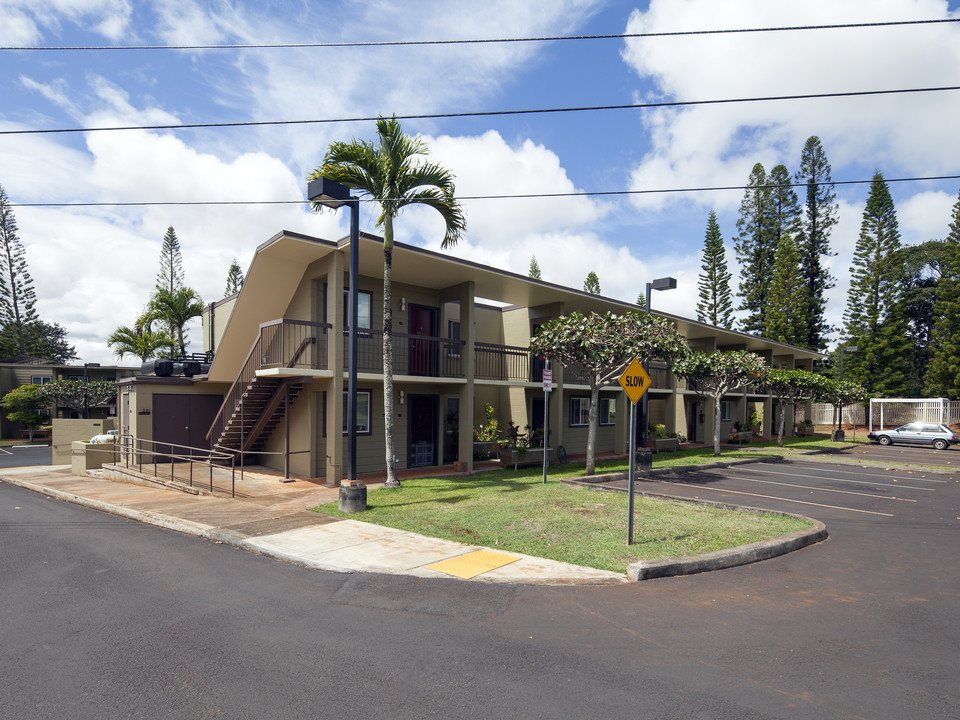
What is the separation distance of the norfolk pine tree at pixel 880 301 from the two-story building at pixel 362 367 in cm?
3355

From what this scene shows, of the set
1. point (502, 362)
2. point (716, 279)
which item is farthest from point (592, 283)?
point (502, 362)

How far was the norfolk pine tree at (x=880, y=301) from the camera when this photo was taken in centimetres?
4431

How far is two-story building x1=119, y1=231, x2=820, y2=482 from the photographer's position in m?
14.6

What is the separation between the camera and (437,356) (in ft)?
60.5

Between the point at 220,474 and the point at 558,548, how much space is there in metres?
11.9

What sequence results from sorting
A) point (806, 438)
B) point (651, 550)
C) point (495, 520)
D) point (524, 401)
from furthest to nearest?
point (806, 438)
point (524, 401)
point (495, 520)
point (651, 550)

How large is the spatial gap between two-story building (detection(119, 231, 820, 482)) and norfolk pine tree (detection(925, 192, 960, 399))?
3185cm

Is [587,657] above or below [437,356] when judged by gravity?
below

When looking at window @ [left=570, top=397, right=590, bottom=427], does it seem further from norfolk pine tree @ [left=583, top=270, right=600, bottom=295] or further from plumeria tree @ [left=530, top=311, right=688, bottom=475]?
norfolk pine tree @ [left=583, top=270, right=600, bottom=295]

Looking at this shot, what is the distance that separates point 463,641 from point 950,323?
4865 centimetres

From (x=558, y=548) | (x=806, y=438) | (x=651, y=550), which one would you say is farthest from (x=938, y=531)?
(x=806, y=438)

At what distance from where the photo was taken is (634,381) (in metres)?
9.01

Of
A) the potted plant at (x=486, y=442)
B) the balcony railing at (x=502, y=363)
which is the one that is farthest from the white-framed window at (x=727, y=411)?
the potted plant at (x=486, y=442)

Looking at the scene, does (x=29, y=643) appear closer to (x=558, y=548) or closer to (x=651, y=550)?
(x=558, y=548)
